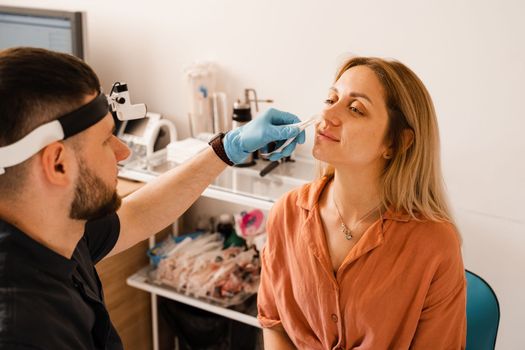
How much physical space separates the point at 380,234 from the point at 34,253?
791 millimetres

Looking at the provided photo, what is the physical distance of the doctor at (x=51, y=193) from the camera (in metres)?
0.95

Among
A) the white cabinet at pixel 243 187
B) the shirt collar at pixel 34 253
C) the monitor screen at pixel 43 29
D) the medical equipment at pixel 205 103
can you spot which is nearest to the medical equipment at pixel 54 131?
the shirt collar at pixel 34 253

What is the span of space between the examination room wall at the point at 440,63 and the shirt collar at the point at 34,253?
4.05 feet

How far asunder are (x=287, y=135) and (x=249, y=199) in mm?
521

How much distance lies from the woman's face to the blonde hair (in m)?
0.02

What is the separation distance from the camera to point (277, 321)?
5.04 ft

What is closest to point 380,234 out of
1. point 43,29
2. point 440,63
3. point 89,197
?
point 89,197

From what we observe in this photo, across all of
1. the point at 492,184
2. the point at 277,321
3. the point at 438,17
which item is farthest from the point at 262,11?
the point at 277,321

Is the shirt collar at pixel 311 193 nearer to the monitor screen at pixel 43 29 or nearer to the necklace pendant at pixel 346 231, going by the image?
the necklace pendant at pixel 346 231

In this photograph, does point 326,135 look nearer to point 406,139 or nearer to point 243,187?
point 406,139

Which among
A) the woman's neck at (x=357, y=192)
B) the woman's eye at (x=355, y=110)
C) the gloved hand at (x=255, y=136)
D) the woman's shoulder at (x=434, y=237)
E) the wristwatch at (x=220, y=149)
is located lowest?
the woman's shoulder at (x=434, y=237)

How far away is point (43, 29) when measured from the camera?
246cm

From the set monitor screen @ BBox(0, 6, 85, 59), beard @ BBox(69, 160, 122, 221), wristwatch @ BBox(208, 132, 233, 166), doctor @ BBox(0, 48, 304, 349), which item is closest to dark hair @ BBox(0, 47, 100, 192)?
doctor @ BBox(0, 48, 304, 349)

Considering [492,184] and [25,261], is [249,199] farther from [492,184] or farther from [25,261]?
[25,261]
